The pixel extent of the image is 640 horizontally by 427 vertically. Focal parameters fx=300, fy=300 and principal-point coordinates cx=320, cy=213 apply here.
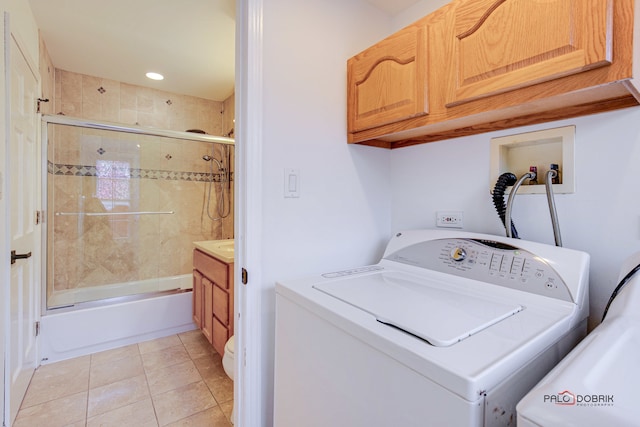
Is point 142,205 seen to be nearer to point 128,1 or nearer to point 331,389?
point 128,1

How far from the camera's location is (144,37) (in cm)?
219

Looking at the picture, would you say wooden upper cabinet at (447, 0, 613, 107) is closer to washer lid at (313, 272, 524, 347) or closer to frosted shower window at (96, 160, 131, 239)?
washer lid at (313, 272, 524, 347)

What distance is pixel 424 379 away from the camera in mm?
598

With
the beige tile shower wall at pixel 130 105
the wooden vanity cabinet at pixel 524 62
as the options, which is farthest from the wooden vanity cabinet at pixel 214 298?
the beige tile shower wall at pixel 130 105

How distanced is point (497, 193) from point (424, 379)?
0.85 metres

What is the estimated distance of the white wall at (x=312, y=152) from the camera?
123cm

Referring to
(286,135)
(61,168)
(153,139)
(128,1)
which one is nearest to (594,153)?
(286,135)

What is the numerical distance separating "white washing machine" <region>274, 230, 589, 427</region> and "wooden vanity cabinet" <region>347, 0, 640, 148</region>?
464 mm

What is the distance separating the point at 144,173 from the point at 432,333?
3.33 meters

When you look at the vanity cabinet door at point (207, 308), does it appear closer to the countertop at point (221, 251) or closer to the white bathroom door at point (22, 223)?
the countertop at point (221, 251)

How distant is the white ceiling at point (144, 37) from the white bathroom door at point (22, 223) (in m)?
0.45

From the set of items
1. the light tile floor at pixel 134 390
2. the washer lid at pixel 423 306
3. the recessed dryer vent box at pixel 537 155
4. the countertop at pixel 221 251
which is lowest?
the light tile floor at pixel 134 390

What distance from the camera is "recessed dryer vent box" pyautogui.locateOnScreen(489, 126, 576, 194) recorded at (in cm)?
105

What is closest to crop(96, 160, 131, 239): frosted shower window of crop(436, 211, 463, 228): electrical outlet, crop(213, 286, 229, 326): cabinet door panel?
crop(213, 286, 229, 326): cabinet door panel
